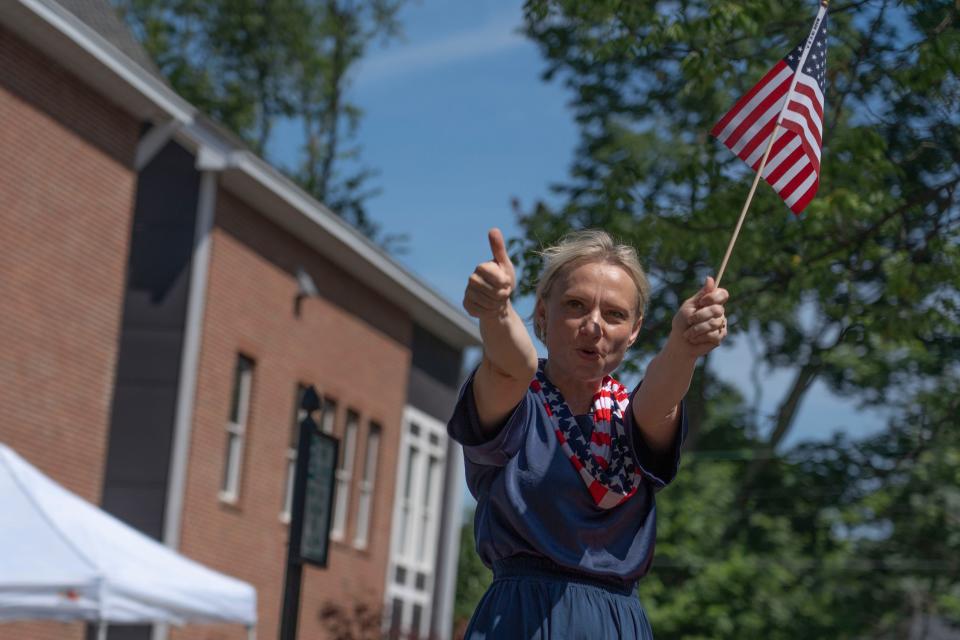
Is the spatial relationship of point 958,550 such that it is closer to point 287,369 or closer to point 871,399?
point 871,399

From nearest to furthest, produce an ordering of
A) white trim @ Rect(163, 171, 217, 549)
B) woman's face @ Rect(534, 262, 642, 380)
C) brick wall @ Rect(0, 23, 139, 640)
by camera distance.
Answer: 1. woman's face @ Rect(534, 262, 642, 380)
2. brick wall @ Rect(0, 23, 139, 640)
3. white trim @ Rect(163, 171, 217, 549)

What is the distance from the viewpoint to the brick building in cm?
1803

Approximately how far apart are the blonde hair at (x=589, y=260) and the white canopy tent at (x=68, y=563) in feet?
24.7

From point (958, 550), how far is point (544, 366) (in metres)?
36.0

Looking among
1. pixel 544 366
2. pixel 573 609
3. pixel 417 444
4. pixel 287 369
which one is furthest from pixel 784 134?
pixel 417 444

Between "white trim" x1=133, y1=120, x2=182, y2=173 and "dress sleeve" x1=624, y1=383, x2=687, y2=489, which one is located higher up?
"white trim" x1=133, y1=120, x2=182, y2=173

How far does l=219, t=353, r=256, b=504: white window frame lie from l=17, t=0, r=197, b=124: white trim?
15.0ft

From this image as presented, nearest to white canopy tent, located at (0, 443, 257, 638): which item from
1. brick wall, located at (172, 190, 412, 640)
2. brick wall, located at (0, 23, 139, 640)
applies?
brick wall, located at (0, 23, 139, 640)

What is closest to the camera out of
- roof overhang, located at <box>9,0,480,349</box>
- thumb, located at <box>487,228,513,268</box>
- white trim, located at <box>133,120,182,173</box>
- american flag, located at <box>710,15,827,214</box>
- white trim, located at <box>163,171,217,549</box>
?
thumb, located at <box>487,228,513,268</box>

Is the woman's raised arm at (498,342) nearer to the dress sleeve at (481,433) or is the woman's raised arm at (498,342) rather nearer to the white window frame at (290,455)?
the dress sleeve at (481,433)

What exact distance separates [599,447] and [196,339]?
61.3 feet

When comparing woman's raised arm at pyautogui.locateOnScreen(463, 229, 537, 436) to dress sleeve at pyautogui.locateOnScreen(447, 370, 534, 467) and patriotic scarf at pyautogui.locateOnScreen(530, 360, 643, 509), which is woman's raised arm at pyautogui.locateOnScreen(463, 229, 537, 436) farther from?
patriotic scarf at pyautogui.locateOnScreen(530, 360, 643, 509)

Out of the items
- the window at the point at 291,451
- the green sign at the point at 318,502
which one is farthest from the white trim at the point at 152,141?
the green sign at the point at 318,502

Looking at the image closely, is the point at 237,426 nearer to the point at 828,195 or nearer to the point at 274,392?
the point at 274,392
